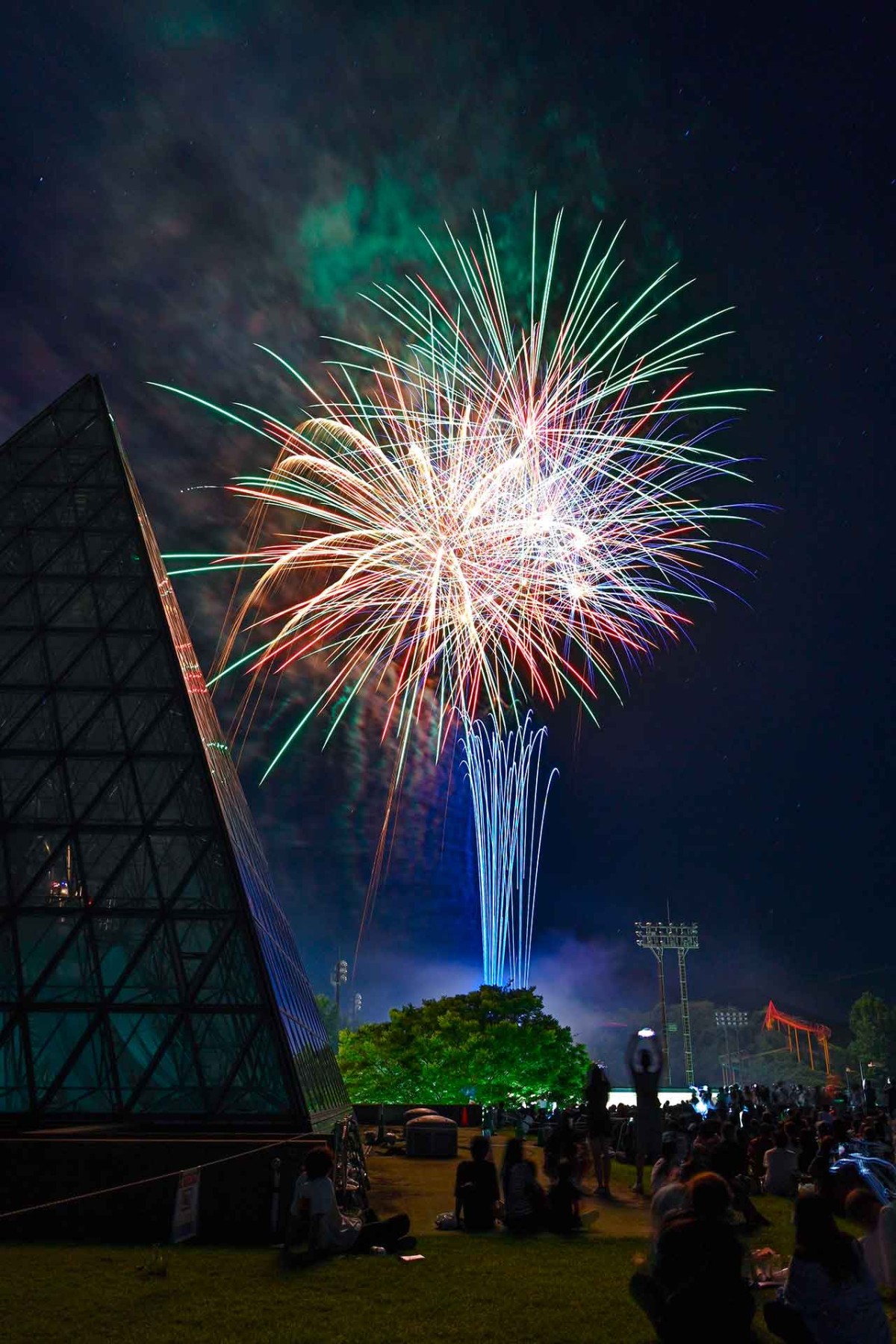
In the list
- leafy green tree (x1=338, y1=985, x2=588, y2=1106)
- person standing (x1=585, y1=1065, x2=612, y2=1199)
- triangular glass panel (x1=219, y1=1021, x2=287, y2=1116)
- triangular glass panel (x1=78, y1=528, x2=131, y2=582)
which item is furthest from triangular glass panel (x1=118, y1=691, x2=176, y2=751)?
leafy green tree (x1=338, y1=985, x2=588, y2=1106)

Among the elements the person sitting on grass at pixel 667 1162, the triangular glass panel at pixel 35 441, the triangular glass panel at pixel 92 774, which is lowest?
the person sitting on grass at pixel 667 1162

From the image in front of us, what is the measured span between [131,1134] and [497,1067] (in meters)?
39.9

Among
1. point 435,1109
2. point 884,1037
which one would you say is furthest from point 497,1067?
point 884,1037

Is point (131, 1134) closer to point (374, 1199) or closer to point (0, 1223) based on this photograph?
point (0, 1223)

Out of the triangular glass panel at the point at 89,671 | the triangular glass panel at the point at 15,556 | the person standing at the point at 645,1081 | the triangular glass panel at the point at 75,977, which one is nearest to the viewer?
the triangular glass panel at the point at 75,977

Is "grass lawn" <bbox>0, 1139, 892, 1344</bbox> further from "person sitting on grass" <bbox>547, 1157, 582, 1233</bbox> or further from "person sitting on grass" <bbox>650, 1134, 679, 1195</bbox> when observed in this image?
"person sitting on grass" <bbox>650, 1134, 679, 1195</bbox>

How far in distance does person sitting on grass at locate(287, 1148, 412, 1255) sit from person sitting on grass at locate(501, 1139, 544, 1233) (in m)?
1.68

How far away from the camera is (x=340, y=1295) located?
8141mm

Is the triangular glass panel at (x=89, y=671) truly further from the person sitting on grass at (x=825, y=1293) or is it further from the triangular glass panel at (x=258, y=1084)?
the person sitting on grass at (x=825, y=1293)

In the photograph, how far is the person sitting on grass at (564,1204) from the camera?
11.1 meters

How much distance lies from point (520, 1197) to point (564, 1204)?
1.94ft

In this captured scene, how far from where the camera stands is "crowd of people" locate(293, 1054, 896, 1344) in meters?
5.38

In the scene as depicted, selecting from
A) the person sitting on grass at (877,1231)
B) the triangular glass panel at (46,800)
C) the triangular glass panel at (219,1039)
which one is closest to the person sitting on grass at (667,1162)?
the person sitting on grass at (877,1231)

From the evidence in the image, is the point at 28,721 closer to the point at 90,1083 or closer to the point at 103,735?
the point at 103,735
